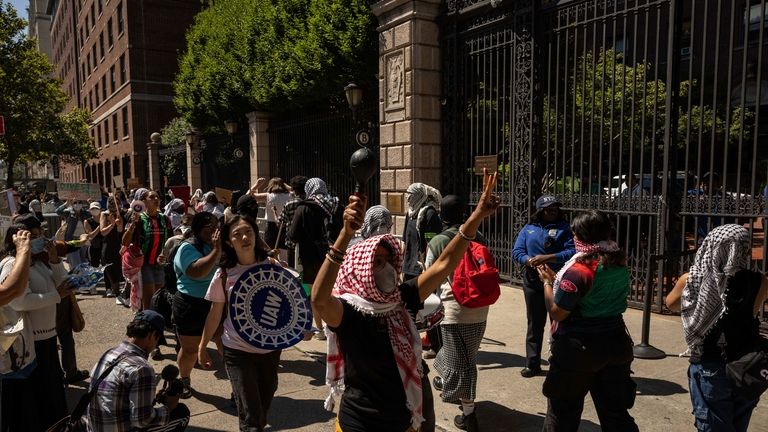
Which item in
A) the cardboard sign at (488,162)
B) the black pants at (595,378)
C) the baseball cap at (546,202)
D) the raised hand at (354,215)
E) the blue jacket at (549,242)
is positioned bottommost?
the black pants at (595,378)

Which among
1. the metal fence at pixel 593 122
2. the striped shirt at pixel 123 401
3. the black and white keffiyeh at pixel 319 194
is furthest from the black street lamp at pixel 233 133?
the striped shirt at pixel 123 401

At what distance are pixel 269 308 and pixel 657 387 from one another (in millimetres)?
3570

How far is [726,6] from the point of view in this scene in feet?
73.6

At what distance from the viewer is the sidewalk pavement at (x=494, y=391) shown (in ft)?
14.5

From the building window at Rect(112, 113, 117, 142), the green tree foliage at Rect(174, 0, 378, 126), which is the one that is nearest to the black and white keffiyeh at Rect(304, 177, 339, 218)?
the green tree foliage at Rect(174, 0, 378, 126)

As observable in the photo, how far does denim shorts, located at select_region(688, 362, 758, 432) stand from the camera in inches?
122

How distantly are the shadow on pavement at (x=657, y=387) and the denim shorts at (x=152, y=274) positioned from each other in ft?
17.7

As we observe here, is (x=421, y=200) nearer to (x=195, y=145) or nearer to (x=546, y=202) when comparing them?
(x=546, y=202)

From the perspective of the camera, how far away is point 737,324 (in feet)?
10.2

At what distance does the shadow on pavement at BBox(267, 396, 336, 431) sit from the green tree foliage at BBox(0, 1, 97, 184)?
24591 millimetres

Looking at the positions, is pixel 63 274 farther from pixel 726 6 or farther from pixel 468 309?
pixel 726 6

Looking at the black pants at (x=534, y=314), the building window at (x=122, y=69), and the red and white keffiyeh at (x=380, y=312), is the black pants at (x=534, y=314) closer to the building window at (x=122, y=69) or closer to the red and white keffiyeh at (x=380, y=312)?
the red and white keffiyeh at (x=380, y=312)

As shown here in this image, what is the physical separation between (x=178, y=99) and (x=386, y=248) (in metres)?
21.2

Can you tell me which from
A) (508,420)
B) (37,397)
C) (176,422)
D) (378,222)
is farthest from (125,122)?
(176,422)
